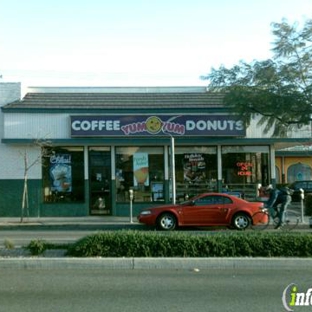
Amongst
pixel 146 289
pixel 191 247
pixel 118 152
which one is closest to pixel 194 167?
pixel 118 152

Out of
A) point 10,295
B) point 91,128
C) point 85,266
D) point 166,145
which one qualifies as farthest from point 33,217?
point 10,295

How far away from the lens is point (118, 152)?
81.9 ft

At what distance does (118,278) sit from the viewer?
28.2 ft

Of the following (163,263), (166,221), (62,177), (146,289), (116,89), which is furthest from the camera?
(116,89)

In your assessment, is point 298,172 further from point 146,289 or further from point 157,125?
point 146,289

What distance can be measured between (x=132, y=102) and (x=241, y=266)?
1680 centimetres

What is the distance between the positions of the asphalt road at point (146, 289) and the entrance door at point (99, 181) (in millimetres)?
15409

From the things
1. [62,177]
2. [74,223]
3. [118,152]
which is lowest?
[74,223]

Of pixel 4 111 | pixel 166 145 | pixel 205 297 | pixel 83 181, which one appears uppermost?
pixel 4 111

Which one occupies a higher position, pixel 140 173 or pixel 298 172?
pixel 298 172

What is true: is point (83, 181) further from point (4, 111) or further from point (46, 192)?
point (4, 111)

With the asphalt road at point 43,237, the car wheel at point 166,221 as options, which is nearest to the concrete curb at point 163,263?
the asphalt road at point 43,237

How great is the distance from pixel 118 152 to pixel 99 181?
160cm

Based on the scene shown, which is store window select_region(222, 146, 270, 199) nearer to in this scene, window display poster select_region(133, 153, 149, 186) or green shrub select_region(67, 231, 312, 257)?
window display poster select_region(133, 153, 149, 186)
